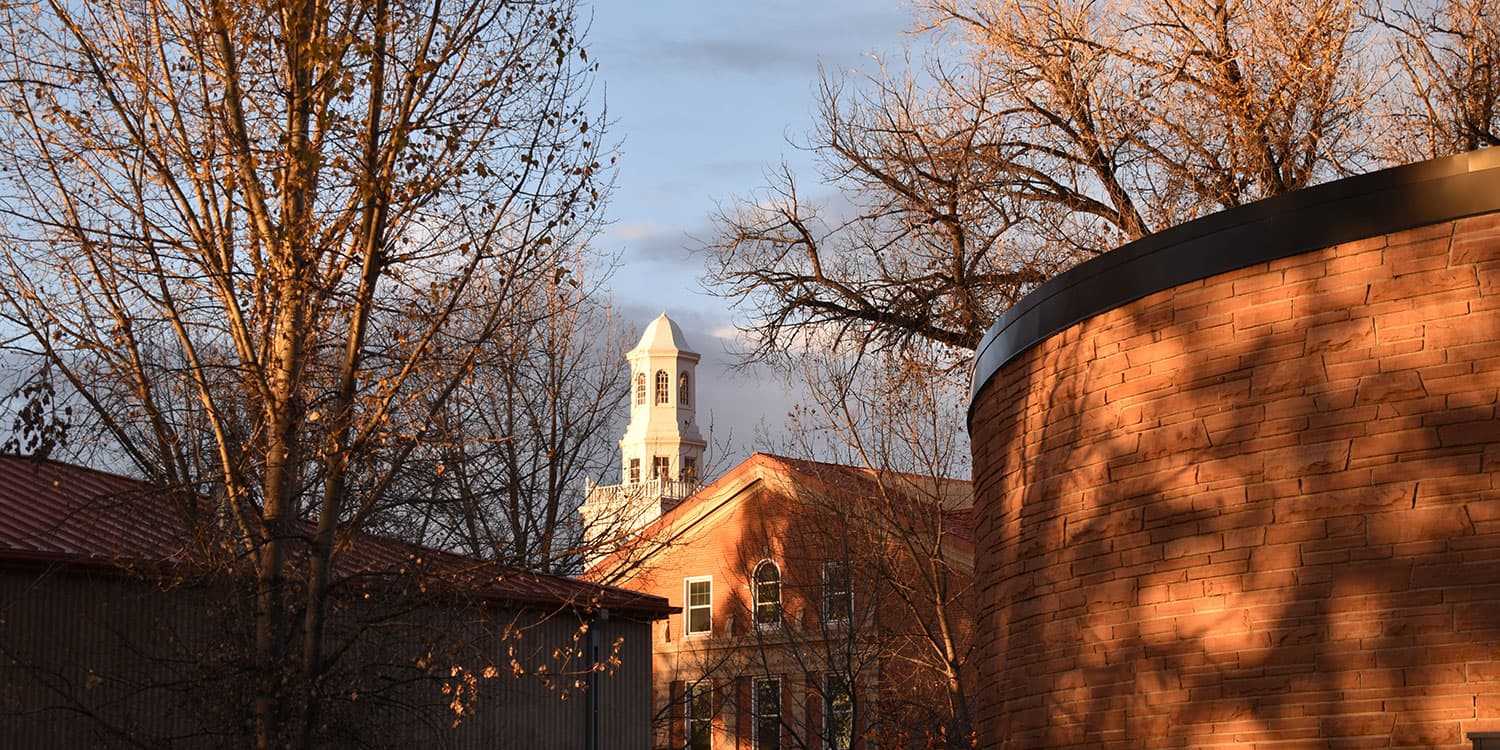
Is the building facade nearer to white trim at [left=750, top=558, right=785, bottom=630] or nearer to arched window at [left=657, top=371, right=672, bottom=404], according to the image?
white trim at [left=750, top=558, right=785, bottom=630]

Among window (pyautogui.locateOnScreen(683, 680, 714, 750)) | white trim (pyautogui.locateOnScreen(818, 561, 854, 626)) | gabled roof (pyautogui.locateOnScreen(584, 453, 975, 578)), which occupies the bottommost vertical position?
window (pyautogui.locateOnScreen(683, 680, 714, 750))

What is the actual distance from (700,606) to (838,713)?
18.7ft

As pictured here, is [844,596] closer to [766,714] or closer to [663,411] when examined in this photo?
[766,714]

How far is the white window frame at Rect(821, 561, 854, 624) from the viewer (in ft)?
93.7

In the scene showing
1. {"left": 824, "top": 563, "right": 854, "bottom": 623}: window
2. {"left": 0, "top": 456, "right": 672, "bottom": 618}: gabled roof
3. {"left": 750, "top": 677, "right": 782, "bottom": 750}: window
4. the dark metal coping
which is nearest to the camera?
the dark metal coping

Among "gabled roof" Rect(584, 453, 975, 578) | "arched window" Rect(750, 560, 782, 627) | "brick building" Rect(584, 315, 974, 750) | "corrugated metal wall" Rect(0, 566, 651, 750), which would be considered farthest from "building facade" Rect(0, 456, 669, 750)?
"arched window" Rect(750, 560, 782, 627)

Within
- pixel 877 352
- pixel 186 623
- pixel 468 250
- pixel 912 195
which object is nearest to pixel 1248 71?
pixel 912 195

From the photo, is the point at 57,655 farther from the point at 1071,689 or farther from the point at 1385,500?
the point at 1385,500

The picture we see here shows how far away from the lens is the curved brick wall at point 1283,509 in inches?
240

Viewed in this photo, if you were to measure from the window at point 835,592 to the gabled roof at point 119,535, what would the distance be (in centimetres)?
1021

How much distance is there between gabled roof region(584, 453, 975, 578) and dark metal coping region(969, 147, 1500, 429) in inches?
678

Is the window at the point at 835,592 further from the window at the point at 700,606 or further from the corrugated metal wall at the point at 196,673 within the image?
the corrugated metal wall at the point at 196,673

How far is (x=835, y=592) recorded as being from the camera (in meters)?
30.4

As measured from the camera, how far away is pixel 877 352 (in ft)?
74.6
